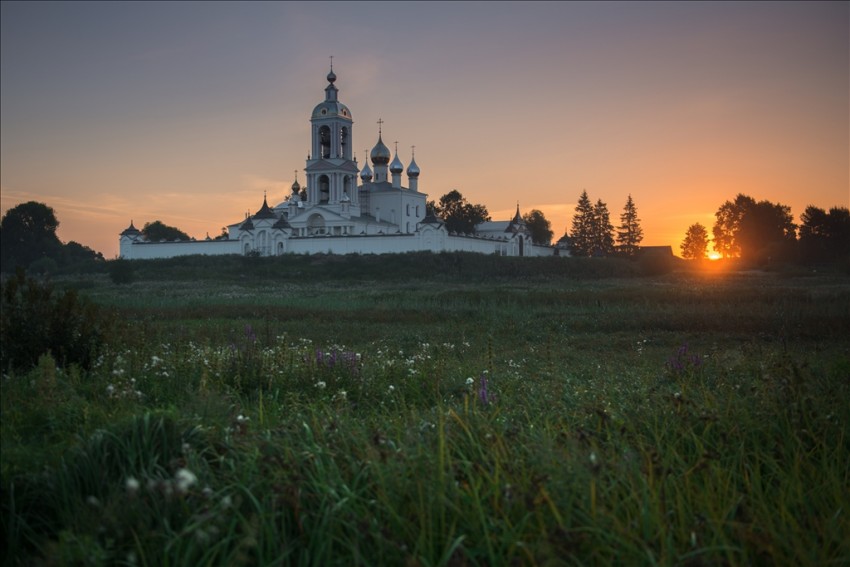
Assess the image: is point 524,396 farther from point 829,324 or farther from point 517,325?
point 829,324

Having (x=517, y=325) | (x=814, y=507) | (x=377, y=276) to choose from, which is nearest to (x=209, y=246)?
(x=377, y=276)

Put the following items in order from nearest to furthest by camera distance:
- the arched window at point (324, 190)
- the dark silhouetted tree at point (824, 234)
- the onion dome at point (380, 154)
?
the dark silhouetted tree at point (824, 234) < the arched window at point (324, 190) < the onion dome at point (380, 154)

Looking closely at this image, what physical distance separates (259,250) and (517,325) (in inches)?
2003

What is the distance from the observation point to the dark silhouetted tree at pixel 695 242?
3246 inches

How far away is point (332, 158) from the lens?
73125 mm

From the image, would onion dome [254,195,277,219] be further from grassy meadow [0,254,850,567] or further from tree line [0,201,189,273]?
grassy meadow [0,254,850,567]

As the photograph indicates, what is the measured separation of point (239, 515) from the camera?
3.58m

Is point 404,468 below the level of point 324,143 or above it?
below

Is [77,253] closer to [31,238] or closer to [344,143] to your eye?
[31,238]

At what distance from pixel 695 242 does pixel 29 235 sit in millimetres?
69153

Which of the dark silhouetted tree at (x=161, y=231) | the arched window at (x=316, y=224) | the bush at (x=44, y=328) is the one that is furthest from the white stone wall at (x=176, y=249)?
the bush at (x=44, y=328)

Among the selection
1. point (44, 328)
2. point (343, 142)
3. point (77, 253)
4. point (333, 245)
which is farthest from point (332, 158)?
point (44, 328)

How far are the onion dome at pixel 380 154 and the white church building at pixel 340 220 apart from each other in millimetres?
108

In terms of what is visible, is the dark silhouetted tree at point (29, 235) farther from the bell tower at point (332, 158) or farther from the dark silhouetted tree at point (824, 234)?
the dark silhouetted tree at point (824, 234)
